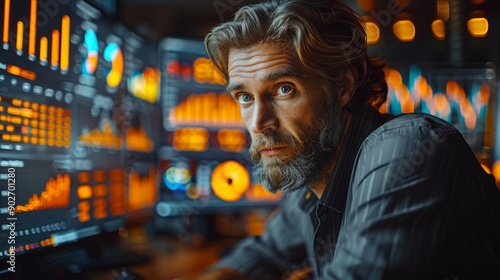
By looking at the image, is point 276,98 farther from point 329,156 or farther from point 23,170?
point 23,170

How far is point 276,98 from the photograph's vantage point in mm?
898

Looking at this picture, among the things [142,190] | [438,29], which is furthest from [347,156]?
[438,29]

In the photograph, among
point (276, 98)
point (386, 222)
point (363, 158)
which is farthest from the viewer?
point (276, 98)

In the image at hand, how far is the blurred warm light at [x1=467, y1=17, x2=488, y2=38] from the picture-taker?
1.58 meters

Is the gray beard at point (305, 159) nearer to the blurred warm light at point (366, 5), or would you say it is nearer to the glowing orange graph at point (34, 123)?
the glowing orange graph at point (34, 123)

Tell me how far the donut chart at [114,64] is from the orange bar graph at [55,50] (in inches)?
10.0

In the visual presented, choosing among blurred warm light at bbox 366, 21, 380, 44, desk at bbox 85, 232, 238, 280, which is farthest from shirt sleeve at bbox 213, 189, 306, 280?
blurred warm light at bbox 366, 21, 380, 44

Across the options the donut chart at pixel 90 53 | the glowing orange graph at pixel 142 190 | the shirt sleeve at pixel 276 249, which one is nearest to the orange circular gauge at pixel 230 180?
the glowing orange graph at pixel 142 190

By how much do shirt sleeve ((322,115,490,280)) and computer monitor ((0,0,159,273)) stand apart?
1.81 ft

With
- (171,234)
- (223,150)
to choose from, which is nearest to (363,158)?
(223,150)

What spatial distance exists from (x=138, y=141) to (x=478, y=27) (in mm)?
1199

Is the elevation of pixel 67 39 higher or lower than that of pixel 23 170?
higher

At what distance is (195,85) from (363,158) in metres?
1.05

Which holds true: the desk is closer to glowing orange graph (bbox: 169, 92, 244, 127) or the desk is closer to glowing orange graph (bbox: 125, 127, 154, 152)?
glowing orange graph (bbox: 125, 127, 154, 152)
